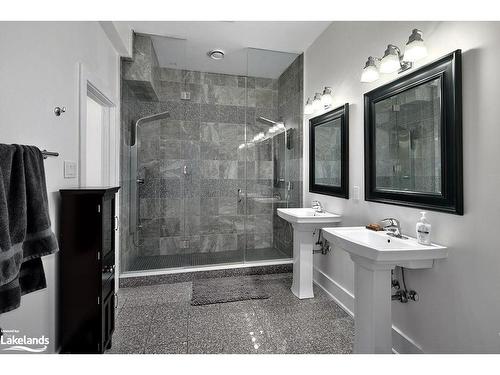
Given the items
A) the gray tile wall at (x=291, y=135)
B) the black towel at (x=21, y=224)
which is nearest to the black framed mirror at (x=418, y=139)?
the gray tile wall at (x=291, y=135)

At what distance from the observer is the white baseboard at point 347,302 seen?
5.44 feet

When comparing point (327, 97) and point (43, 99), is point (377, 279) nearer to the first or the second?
point (327, 97)

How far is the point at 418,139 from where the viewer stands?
1.62 m

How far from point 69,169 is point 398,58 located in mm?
2357

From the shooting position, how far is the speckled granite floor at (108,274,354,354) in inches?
70.8

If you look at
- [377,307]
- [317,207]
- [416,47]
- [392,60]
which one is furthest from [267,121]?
[377,307]

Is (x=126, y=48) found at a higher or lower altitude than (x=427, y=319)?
higher

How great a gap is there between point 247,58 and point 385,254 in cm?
292

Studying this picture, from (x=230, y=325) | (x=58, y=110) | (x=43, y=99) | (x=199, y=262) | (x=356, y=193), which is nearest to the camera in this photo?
(x=43, y=99)

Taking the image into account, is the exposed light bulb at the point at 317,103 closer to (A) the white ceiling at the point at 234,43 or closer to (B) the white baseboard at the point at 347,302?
(A) the white ceiling at the point at 234,43

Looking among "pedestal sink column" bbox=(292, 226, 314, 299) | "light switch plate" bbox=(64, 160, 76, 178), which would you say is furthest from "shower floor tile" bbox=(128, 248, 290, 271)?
"light switch plate" bbox=(64, 160, 76, 178)
